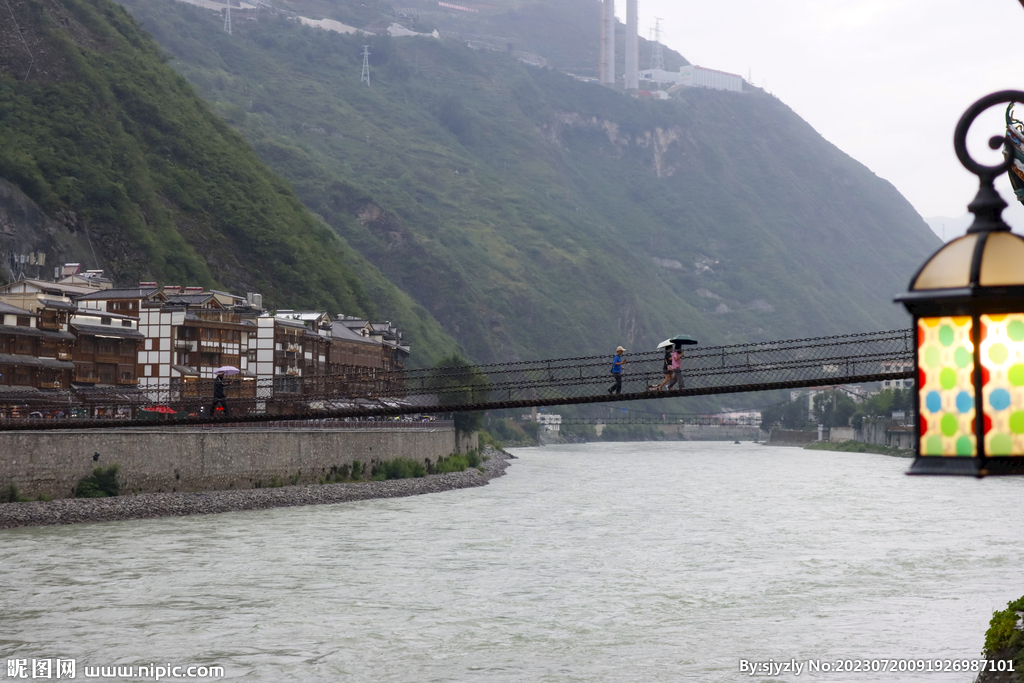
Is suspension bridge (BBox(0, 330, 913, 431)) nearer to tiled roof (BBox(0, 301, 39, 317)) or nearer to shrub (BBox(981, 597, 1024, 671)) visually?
shrub (BBox(981, 597, 1024, 671))

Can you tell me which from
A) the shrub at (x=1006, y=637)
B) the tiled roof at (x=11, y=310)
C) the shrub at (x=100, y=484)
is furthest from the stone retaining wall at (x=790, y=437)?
the shrub at (x=1006, y=637)

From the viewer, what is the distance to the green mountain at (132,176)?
2781 inches

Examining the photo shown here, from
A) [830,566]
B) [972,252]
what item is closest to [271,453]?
[830,566]

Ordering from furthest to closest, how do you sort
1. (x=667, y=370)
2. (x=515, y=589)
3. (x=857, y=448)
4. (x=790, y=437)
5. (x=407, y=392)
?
(x=790, y=437), (x=857, y=448), (x=515, y=589), (x=407, y=392), (x=667, y=370)

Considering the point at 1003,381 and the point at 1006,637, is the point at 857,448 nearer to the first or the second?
the point at 1006,637

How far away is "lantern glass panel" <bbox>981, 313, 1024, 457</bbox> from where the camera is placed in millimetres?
2430

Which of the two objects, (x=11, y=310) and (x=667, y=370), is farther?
(x=11, y=310)

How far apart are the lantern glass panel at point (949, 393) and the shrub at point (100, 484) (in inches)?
1367

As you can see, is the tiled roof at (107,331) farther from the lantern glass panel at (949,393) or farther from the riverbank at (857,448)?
the riverbank at (857,448)

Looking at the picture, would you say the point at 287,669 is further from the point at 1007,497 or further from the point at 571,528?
the point at 1007,497

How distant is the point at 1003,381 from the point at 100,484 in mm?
35386

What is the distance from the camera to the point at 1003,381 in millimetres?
2447

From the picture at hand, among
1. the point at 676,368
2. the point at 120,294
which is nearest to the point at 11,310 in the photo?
the point at 120,294

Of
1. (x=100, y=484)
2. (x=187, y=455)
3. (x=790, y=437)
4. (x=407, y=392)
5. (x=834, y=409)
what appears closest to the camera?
(x=407, y=392)
